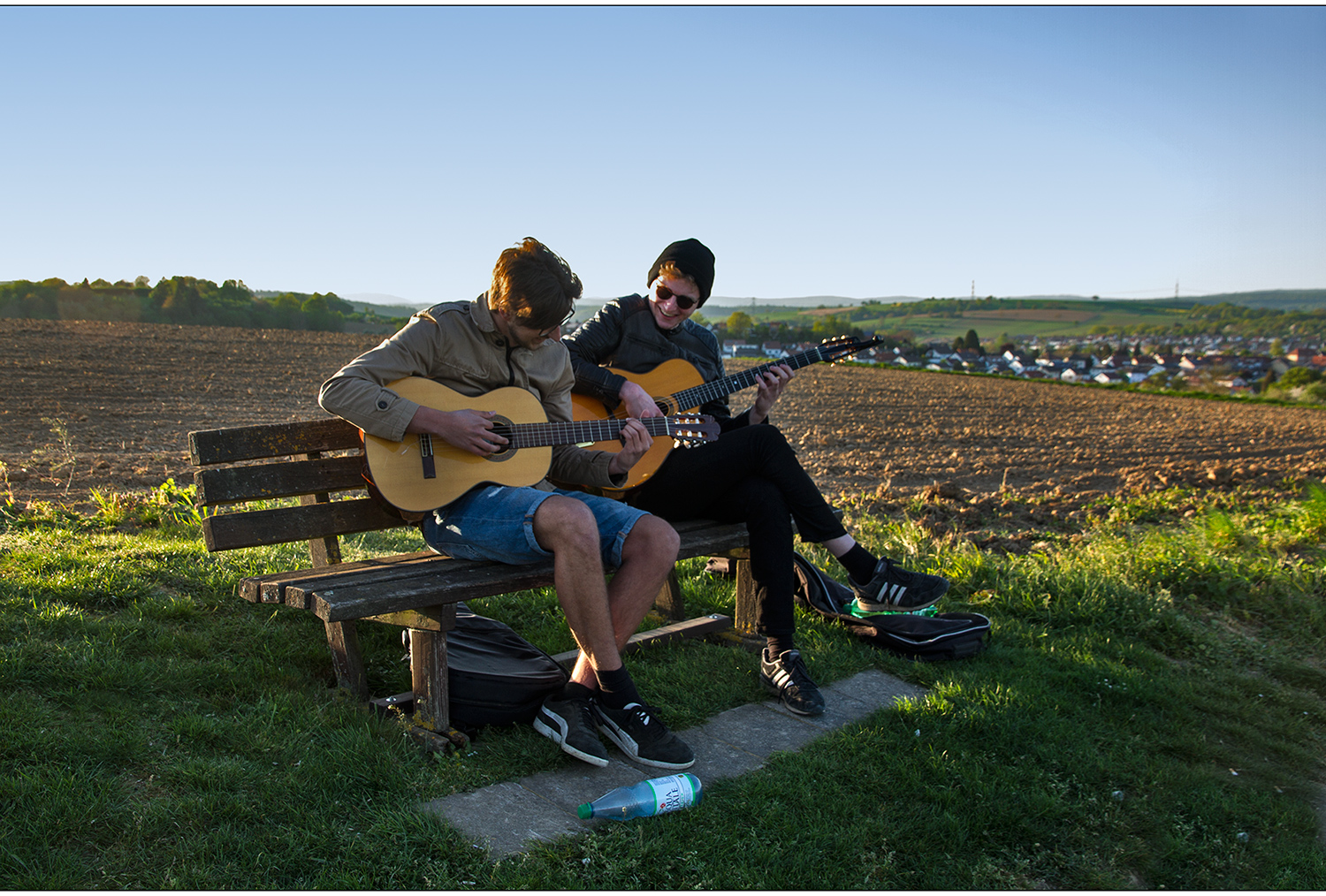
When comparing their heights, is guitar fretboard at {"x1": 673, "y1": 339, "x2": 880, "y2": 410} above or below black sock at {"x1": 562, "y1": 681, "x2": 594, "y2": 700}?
above

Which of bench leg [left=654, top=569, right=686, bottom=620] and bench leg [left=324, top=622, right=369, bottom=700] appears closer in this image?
bench leg [left=324, top=622, right=369, bottom=700]

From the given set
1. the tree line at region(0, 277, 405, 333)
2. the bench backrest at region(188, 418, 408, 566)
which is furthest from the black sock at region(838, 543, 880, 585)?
the tree line at region(0, 277, 405, 333)

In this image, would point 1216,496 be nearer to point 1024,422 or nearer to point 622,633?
point 622,633

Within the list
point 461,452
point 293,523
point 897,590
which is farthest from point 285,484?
point 897,590

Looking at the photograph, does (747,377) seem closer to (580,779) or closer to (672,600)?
(672,600)

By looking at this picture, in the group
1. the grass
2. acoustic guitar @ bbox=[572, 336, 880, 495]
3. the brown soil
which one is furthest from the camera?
the brown soil

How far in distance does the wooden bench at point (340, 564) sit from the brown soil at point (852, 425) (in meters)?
4.44

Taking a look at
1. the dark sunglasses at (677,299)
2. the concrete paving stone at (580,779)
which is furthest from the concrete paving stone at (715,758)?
the dark sunglasses at (677,299)

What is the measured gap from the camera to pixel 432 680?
3004 millimetres

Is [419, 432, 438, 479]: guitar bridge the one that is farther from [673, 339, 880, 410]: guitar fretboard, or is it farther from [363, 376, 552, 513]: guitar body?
[673, 339, 880, 410]: guitar fretboard

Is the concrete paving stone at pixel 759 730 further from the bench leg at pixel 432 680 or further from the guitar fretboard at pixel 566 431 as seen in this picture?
the guitar fretboard at pixel 566 431

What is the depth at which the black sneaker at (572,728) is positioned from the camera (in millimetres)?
2902

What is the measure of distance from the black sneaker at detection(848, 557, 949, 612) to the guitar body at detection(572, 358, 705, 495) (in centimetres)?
111

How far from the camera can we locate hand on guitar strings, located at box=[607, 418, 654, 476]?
3557 mm
